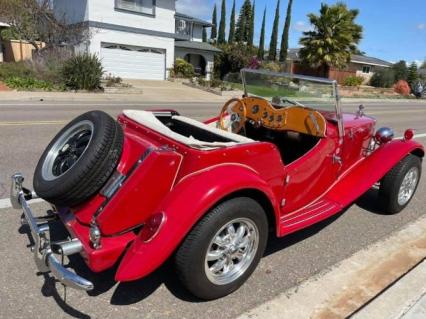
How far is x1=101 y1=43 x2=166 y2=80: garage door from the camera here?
2525 cm

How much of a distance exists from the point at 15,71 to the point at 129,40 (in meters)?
10.1

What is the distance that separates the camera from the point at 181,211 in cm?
248

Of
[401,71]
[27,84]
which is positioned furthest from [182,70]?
[401,71]

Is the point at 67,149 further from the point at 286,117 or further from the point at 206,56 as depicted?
the point at 206,56

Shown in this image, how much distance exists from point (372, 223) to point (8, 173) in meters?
4.39

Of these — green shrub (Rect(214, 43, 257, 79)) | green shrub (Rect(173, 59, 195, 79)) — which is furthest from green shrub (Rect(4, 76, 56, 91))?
green shrub (Rect(214, 43, 257, 79))

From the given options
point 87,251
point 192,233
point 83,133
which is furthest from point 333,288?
point 83,133

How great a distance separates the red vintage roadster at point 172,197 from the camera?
2.49 meters

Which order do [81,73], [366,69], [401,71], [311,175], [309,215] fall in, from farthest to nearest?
[366,69] < [401,71] < [81,73] < [311,175] < [309,215]

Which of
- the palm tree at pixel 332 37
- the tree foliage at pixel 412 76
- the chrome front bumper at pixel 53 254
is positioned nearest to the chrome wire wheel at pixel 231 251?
the chrome front bumper at pixel 53 254

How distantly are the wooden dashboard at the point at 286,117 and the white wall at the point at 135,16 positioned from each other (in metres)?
22.6

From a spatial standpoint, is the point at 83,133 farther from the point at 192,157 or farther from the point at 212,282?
the point at 212,282

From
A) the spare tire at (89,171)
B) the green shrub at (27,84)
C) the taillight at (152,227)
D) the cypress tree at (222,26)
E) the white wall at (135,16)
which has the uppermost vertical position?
the cypress tree at (222,26)

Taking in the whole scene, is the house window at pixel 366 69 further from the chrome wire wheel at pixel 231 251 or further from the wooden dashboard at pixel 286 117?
the chrome wire wheel at pixel 231 251
